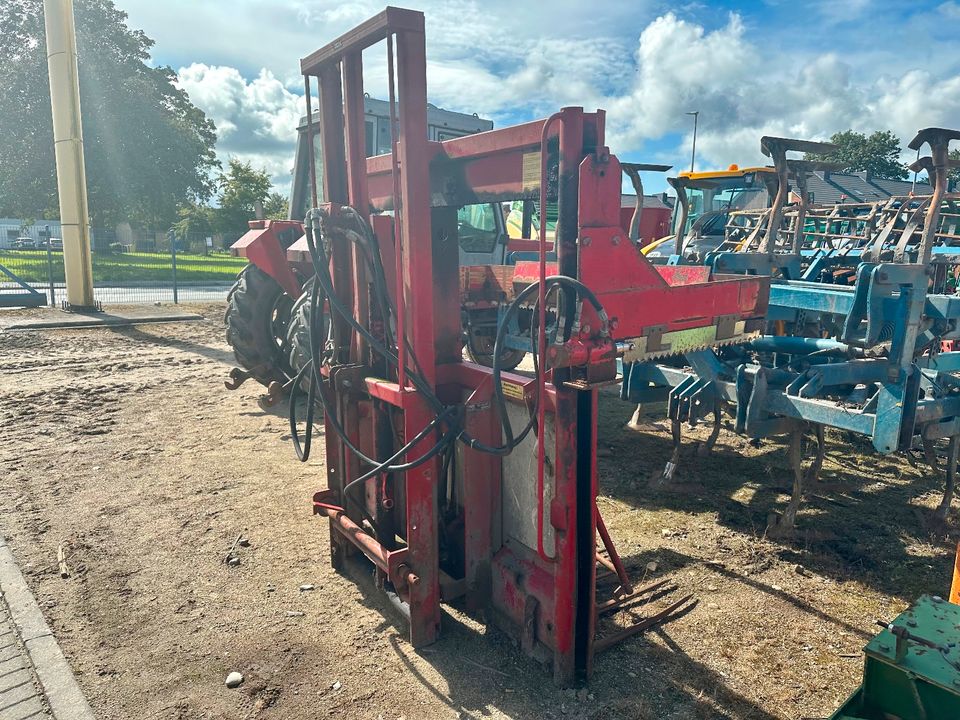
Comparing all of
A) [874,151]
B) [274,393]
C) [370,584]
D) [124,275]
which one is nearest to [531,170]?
[370,584]

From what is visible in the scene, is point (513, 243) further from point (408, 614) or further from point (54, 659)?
point (54, 659)

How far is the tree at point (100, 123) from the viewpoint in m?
28.2

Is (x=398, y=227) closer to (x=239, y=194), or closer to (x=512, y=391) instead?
(x=512, y=391)

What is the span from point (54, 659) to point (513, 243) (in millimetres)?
6148

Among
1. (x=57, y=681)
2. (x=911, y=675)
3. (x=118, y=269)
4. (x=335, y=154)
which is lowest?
(x=57, y=681)

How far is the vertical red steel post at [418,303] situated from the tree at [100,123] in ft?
101

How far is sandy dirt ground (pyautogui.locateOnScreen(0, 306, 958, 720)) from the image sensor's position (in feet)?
9.02

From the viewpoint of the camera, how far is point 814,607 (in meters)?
3.36

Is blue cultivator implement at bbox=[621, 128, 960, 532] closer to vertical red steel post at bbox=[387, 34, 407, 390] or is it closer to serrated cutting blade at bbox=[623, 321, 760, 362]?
serrated cutting blade at bbox=[623, 321, 760, 362]

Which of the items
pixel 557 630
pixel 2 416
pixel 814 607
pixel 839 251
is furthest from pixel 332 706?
pixel 839 251

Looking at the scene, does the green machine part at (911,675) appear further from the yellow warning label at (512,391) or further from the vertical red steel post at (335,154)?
the vertical red steel post at (335,154)

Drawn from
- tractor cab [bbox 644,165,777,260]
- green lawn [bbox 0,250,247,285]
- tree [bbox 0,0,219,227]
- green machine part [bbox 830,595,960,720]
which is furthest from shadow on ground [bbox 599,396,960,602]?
tree [bbox 0,0,219,227]

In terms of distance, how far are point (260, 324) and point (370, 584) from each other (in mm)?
3901

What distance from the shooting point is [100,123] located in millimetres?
28547
